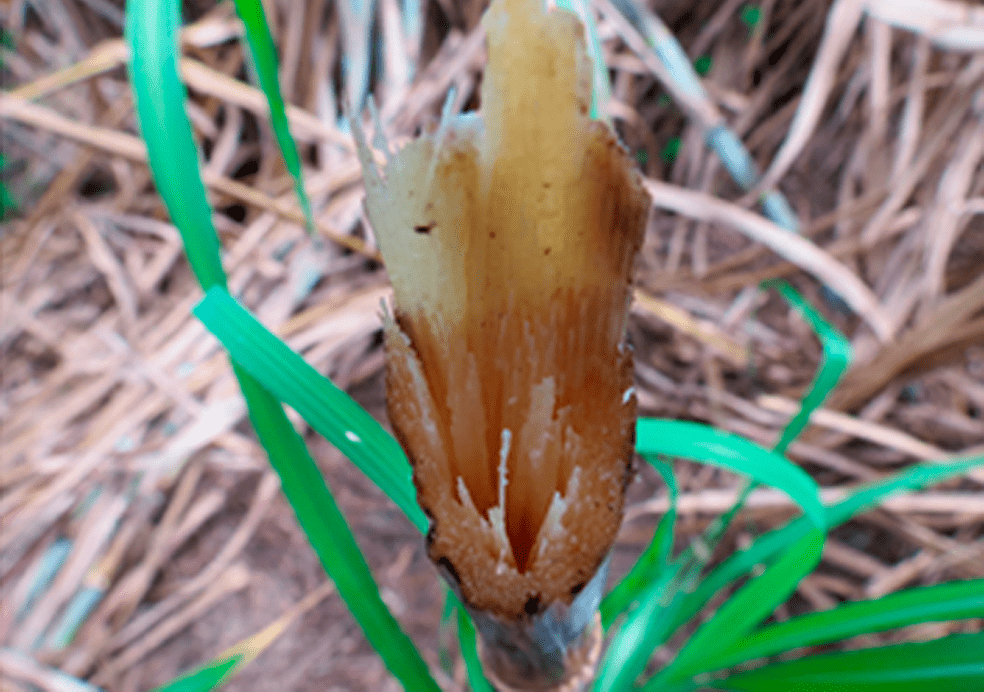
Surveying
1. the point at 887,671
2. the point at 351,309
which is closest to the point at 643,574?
the point at 887,671

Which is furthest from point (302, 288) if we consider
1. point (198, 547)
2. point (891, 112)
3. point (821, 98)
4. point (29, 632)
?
point (891, 112)

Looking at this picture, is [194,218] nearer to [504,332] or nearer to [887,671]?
[504,332]

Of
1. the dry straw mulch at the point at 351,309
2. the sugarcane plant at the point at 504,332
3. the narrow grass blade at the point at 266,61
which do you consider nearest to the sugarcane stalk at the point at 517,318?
the sugarcane plant at the point at 504,332

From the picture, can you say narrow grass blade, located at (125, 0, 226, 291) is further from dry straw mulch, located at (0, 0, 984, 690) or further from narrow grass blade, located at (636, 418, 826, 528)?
dry straw mulch, located at (0, 0, 984, 690)

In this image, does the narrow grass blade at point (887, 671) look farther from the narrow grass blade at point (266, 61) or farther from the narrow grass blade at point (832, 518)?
the narrow grass blade at point (266, 61)

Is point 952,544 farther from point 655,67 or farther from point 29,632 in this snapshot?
point 29,632

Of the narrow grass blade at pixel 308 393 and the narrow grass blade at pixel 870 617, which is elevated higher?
the narrow grass blade at pixel 308 393

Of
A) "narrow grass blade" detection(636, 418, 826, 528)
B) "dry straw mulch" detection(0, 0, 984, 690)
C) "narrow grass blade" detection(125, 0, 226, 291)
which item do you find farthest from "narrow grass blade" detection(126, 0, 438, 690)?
"dry straw mulch" detection(0, 0, 984, 690)
